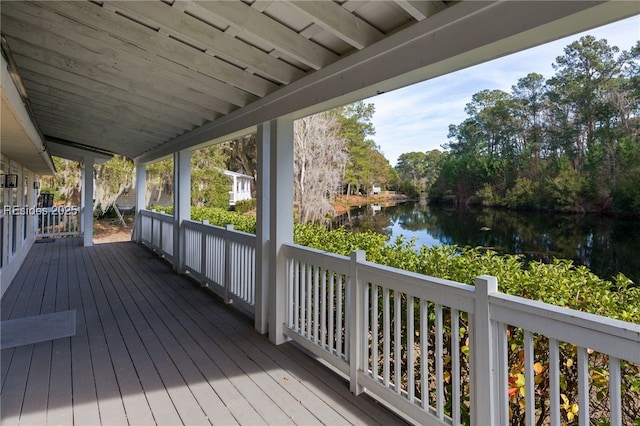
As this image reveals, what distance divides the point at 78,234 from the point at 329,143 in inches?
393

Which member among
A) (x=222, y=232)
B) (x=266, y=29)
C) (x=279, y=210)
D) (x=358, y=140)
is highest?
(x=358, y=140)

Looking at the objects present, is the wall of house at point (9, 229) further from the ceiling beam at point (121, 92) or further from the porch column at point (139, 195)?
the porch column at point (139, 195)

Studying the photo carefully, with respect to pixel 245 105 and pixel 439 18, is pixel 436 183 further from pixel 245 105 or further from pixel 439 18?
pixel 439 18

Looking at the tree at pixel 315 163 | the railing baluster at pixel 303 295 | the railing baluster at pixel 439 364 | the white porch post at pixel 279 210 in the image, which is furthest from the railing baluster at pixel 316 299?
the tree at pixel 315 163

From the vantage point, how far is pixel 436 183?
14.4 meters

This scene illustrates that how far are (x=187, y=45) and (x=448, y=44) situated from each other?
194 centimetres

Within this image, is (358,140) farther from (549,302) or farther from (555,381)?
(555,381)

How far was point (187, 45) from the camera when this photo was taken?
8.95ft

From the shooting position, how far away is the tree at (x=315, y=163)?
15344 millimetres

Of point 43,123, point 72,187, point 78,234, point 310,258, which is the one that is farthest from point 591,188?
point 72,187

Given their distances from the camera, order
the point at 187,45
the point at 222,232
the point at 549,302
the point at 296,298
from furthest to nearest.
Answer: the point at 222,232
the point at 296,298
the point at 187,45
the point at 549,302

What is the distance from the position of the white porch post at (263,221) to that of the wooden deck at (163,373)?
0.27 meters

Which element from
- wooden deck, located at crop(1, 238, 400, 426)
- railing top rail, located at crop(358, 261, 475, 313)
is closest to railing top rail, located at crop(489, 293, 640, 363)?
railing top rail, located at crop(358, 261, 475, 313)

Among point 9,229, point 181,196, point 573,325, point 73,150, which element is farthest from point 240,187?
point 573,325
